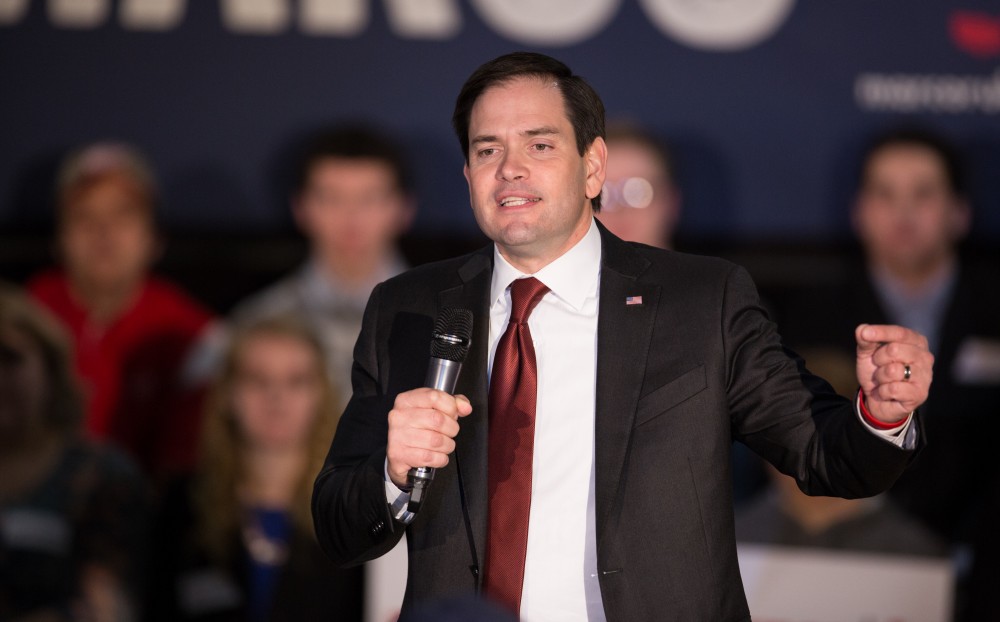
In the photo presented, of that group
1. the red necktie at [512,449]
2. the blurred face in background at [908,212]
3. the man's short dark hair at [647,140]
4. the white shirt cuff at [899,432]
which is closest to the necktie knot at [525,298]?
the red necktie at [512,449]

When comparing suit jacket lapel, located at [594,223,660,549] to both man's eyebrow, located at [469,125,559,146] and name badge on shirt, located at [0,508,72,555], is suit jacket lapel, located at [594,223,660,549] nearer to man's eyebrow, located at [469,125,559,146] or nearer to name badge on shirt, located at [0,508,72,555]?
man's eyebrow, located at [469,125,559,146]

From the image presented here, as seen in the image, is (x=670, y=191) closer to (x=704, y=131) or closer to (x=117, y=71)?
(x=704, y=131)

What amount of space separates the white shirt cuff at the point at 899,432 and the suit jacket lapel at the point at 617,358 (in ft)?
1.09

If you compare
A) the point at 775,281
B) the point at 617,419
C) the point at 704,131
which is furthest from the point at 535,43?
the point at 617,419

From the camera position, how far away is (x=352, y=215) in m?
4.59

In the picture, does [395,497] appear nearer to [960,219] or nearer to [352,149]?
[352,149]

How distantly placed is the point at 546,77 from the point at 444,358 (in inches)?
22.2

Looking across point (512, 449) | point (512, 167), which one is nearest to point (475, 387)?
point (512, 449)

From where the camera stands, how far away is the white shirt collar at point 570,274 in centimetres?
197

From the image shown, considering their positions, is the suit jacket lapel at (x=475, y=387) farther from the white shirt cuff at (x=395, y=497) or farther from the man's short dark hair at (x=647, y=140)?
the man's short dark hair at (x=647, y=140)

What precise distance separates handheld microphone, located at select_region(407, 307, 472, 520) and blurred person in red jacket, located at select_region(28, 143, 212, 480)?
9.86 feet

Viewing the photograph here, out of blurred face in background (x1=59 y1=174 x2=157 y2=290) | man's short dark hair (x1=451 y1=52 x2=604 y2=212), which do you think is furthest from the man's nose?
blurred face in background (x1=59 y1=174 x2=157 y2=290)

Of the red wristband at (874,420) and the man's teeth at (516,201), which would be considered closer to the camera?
the red wristband at (874,420)

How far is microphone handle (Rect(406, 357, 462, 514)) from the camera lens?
5.60 ft
